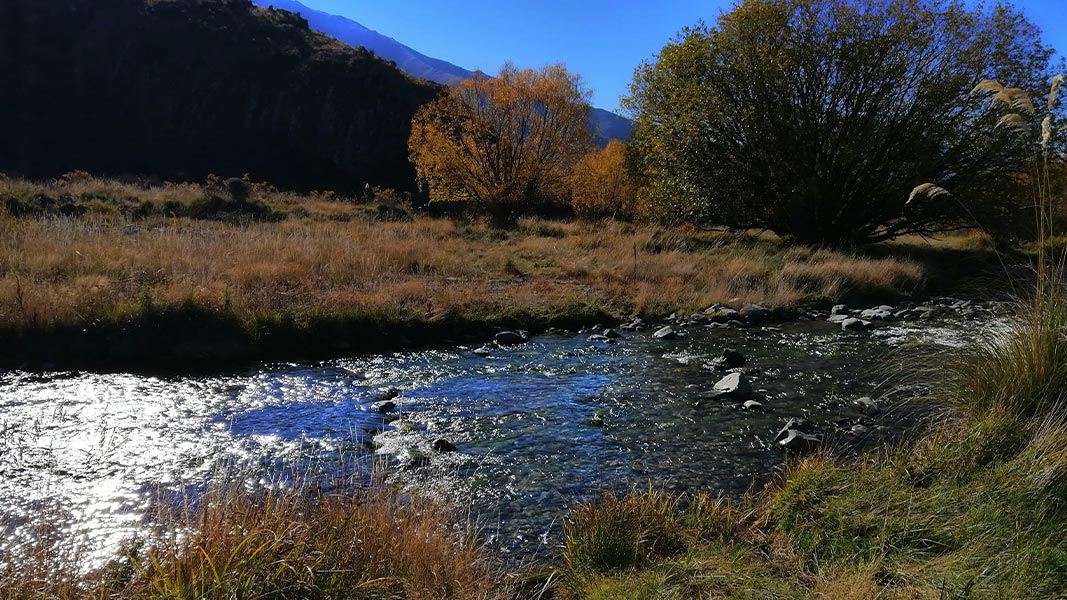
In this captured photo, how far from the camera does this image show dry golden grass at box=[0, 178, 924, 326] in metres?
11.0

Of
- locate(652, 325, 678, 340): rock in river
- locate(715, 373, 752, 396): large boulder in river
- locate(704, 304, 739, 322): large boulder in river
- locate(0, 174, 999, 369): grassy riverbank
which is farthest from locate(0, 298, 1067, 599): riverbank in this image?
locate(704, 304, 739, 322): large boulder in river

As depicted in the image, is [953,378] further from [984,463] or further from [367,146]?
[367,146]

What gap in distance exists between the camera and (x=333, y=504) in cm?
385

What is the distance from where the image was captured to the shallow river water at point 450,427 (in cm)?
537

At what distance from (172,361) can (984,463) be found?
10.1 m

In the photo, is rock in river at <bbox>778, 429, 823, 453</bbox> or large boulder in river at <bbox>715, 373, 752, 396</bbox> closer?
rock in river at <bbox>778, 429, 823, 453</bbox>

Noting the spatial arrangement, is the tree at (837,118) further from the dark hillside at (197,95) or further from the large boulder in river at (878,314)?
the dark hillside at (197,95)

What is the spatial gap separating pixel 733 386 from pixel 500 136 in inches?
1048

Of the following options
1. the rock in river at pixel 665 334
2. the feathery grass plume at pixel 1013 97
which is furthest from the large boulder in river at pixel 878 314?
the feathery grass plume at pixel 1013 97

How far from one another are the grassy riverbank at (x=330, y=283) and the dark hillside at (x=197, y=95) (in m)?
35.7

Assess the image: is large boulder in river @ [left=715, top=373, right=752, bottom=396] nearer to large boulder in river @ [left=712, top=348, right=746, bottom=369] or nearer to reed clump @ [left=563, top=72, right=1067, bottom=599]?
large boulder in river @ [left=712, top=348, right=746, bottom=369]

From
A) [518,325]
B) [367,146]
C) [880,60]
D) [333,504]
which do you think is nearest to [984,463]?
[333,504]

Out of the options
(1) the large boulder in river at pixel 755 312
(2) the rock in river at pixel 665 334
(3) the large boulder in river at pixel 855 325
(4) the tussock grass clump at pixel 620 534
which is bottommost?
(4) the tussock grass clump at pixel 620 534

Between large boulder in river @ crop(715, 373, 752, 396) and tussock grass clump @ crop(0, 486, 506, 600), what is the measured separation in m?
5.13
